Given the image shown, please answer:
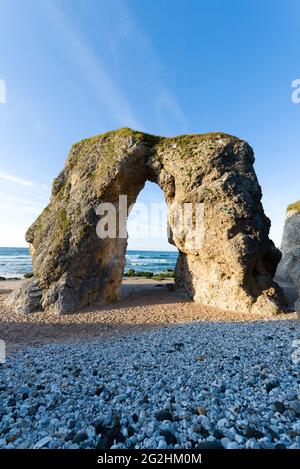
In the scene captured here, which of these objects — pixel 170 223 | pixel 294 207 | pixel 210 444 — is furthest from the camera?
pixel 294 207

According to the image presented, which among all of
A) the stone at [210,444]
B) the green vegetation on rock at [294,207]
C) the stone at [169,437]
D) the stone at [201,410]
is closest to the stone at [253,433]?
the stone at [210,444]

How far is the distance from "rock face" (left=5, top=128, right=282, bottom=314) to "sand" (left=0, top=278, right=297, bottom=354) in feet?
2.75

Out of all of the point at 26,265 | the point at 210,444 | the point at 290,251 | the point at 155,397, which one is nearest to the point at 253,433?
the point at 210,444

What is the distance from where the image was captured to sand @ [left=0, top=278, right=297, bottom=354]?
10.1 metres

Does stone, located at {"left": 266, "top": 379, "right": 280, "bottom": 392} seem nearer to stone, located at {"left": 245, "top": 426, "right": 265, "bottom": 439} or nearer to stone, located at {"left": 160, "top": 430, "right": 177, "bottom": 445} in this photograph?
stone, located at {"left": 245, "top": 426, "right": 265, "bottom": 439}

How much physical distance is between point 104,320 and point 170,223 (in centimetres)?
759

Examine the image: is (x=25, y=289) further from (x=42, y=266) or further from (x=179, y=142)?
(x=179, y=142)

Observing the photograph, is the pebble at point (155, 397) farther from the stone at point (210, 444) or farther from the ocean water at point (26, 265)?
the ocean water at point (26, 265)

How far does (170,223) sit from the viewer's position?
17.0 meters

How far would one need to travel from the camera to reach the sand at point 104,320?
1015 cm

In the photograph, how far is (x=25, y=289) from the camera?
14688mm

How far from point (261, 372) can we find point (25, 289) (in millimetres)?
13313

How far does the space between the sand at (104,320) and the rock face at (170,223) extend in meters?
0.84

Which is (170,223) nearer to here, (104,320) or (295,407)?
(104,320)
